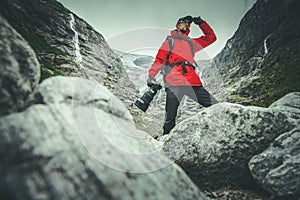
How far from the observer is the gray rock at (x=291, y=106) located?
4.04 metres

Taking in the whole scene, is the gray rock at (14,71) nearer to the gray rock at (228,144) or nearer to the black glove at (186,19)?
the gray rock at (228,144)

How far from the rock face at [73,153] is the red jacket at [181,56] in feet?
11.4

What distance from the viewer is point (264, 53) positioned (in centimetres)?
2367

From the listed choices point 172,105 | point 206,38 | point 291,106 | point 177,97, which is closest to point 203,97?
point 177,97

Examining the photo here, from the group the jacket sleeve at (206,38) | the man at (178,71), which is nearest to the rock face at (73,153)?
the man at (178,71)

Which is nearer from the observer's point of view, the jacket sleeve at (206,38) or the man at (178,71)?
the man at (178,71)

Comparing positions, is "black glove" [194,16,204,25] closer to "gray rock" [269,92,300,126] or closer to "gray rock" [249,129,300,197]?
"gray rock" [269,92,300,126]

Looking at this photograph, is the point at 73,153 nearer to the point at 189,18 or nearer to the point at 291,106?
the point at 291,106

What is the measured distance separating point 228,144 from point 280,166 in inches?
39.2

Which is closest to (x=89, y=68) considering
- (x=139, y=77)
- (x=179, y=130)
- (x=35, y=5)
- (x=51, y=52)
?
(x=51, y=52)

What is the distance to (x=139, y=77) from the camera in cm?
5009

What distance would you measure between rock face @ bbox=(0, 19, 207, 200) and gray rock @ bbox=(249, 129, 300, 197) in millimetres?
1752

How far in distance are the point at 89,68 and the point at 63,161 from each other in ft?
60.4

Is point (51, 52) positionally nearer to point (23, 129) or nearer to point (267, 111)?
point (23, 129)
